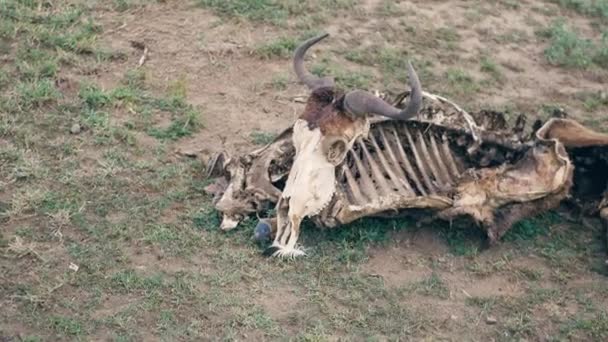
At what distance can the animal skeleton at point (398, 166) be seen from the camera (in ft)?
20.6

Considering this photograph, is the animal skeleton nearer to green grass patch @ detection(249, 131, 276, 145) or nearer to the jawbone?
the jawbone

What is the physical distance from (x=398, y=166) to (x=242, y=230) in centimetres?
113

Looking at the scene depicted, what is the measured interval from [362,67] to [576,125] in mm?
2468

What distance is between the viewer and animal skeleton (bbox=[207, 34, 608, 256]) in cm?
629

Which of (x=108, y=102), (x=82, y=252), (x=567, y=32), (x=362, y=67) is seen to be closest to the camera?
(x=82, y=252)

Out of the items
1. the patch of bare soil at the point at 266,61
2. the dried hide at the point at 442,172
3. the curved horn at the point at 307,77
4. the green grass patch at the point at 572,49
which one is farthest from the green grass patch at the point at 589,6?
the curved horn at the point at 307,77

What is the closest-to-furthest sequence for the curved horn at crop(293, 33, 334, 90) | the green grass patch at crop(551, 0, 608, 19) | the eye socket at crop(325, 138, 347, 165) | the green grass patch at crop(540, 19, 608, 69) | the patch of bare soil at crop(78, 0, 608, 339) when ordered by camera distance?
the eye socket at crop(325, 138, 347, 165) < the curved horn at crop(293, 33, 334, 90) < the patch of bare soil at crop(78, 0, 608, 339) < the green grass patch at crop(540, 19, 608, 69) < the green grass patch at crop(551, 0, 608, 19)

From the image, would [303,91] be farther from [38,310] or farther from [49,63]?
[38,310]

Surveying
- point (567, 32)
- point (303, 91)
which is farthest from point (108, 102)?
point (567, 32)

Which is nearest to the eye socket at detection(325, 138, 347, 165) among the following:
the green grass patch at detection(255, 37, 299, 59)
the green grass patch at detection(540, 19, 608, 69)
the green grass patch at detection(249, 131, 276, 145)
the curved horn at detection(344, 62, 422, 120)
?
the curved horn at detection(344, 62, 422, 120)

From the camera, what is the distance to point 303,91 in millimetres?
8312

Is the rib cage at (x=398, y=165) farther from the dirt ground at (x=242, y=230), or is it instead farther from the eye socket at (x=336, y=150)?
the dirt ground at (x=242, y=230)

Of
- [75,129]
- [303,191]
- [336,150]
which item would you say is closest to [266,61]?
[75,129]

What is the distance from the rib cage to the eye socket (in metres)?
0.12
